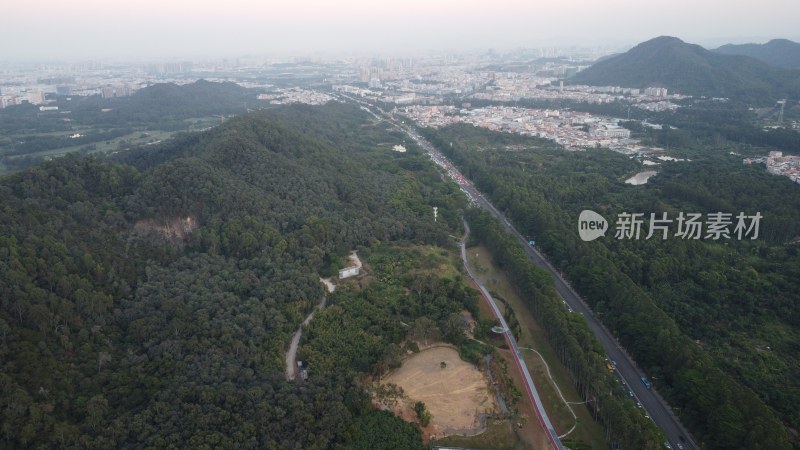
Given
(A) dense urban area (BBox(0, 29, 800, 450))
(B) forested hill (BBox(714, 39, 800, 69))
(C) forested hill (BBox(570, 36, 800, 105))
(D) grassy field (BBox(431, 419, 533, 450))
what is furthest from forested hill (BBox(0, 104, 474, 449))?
(B) forested hill (BBox(714, 39, 800, 69))

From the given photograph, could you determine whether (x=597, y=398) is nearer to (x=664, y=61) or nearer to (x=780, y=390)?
(x=780, y=390)

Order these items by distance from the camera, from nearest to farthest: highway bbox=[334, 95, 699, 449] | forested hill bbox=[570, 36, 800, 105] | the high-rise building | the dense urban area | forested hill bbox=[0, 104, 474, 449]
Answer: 1. forested hill bbox=[0, 104, 474, 449]
2. the dense urban area
3. highway bbox=[334, 95, 699, 449]
4. forested hill bbox=[570, 36, 800, 105]
5. the high-rise building

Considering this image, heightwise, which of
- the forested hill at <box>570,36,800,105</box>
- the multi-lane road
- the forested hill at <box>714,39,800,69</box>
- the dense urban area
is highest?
the forested hill at <box>714,39,800,69</box>

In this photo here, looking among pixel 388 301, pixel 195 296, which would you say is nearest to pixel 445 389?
pixel 388 301

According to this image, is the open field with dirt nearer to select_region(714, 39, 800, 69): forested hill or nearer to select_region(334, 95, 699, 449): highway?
select_region(334, 95, 699, 449): highway

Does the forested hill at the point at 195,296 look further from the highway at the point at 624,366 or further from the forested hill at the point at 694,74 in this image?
the forested hill at the point at 694,74

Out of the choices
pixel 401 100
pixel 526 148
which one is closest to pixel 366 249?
pixel 526 148

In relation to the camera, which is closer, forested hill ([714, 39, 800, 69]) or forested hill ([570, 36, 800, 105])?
forested hill ([570, 36, 800, 105])
